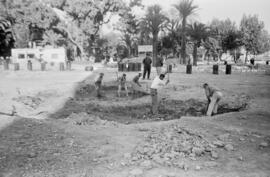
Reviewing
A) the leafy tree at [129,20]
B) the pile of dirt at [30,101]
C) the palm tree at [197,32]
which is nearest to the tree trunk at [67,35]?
the leafy tree at [129,20]

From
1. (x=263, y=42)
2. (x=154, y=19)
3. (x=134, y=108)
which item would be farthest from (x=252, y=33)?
(x=134, y=108)

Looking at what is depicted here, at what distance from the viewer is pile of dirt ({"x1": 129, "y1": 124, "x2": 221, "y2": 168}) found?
4504 millimetres

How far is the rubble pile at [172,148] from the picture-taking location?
14.9 ft

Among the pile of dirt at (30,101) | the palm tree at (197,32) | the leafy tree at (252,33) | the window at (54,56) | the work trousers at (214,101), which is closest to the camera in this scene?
the work trousers at (214,101)

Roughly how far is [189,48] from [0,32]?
3535 centimetres

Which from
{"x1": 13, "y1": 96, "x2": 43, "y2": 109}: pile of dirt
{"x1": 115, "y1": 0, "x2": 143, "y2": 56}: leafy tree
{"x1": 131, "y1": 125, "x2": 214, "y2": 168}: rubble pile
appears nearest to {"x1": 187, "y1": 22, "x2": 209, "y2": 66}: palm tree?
{"x1": 115, "y1": 0, "x2": 143, "y2": 56}: leafy tree

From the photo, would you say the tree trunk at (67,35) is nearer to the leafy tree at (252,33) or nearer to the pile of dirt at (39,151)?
the leafy tree at (252,33)

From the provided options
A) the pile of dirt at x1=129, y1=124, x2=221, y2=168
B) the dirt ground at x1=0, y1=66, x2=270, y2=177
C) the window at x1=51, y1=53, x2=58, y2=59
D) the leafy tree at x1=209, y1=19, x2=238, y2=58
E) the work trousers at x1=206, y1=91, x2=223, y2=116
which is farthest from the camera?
the leafy tree at x1=209, y1=19, x2=238, y2=58

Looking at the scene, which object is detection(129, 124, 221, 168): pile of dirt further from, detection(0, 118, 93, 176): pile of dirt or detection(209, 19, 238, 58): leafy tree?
detection(209, 19, 238, 58): leafy tree

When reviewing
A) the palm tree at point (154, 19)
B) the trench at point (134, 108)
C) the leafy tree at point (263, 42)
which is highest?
the palm tree at point (154, 19)

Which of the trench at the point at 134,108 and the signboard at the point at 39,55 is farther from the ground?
the signboard at the point at 39,55

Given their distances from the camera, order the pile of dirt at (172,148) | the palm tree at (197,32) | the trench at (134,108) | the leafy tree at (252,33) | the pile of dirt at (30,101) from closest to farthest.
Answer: the pile of dirt at (172,148), the trench at (134,108), the pile of dirt at (30,101), the palm tree at (197,32), the leafy tree at (252,33)

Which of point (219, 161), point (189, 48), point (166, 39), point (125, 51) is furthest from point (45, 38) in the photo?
point (219, 161)

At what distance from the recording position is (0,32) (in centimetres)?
4262
